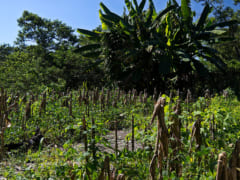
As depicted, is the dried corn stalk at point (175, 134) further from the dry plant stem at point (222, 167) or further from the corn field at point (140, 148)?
the dry plant stem at point (222, 167)

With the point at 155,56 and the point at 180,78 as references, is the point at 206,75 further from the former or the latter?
the point at 155,56

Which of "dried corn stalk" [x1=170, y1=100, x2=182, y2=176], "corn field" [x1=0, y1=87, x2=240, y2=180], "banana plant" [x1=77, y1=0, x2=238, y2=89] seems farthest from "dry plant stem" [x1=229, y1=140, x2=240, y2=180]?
"banana plant" [x1=77, y1=0, x2=238, y2=89]

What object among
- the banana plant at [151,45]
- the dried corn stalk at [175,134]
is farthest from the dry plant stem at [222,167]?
the banana plant at [151,45]

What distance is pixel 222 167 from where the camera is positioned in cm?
114

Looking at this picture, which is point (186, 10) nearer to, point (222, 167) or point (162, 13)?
point (162, 13)

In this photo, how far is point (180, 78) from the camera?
39.1 ft

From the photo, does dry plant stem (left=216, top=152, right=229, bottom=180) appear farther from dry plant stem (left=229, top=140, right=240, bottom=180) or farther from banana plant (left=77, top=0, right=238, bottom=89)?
banana plant (left=77, top=0, right=238, bottom=89)

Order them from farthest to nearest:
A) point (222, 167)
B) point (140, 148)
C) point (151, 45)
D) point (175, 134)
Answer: point (151, 45)
point (140, 148)
point (175, 134)
point (222, 167)

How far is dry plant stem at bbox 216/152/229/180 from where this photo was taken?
1124mm

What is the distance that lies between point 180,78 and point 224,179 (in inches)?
438

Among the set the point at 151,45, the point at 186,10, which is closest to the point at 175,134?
the point at 151,45

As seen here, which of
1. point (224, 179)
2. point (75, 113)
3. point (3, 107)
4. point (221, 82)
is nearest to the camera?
point (224, 179)

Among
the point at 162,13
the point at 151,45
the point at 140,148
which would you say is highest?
the point at 162,13

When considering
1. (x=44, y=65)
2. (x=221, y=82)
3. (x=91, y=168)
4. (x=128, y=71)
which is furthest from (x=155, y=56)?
(x=91, y=168)
